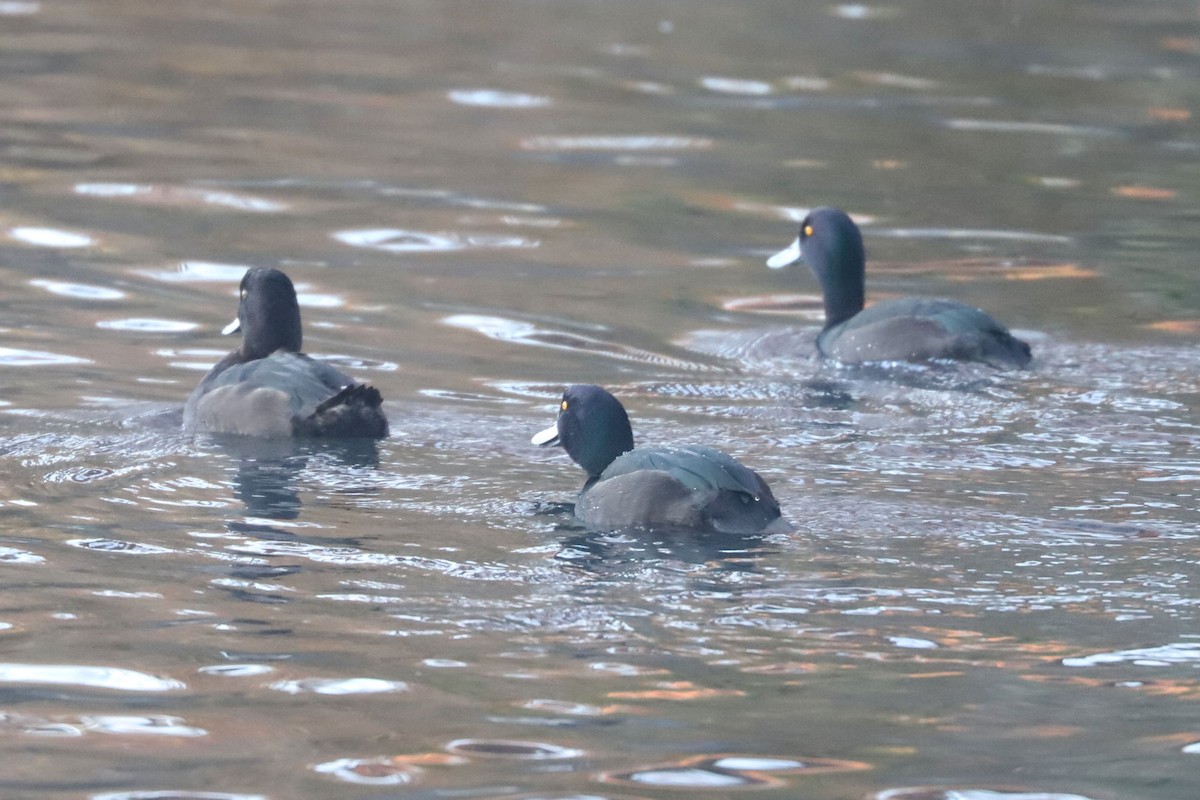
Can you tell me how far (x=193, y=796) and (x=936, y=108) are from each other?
54.8 ft

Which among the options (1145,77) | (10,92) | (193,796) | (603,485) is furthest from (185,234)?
(1145,77)

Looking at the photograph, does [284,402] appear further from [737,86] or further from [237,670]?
[737,86]

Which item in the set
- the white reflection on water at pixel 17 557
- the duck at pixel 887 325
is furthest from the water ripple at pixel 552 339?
the white reflection on water at pixel 17 557

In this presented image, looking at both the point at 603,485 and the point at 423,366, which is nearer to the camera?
the point at 603,485

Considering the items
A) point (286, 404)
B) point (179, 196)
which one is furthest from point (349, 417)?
point (179, 196)

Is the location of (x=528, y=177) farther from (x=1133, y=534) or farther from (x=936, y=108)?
(x=1133, y=534)

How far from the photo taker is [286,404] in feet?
34.1

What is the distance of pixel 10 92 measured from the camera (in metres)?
21.3

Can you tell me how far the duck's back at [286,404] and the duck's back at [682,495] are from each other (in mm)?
1823

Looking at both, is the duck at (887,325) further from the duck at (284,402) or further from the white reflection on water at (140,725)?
the white reflection on water at (140,725)

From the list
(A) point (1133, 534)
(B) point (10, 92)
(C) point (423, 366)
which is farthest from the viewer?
(B) point (10, 92)

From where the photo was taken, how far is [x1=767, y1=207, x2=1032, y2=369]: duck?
39.4 feet

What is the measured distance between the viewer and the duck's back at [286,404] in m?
10.2

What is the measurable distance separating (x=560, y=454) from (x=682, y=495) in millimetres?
1893
